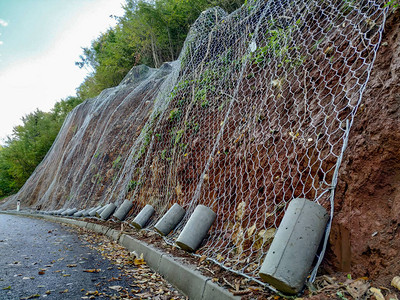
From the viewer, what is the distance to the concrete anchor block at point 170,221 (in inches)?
96.4

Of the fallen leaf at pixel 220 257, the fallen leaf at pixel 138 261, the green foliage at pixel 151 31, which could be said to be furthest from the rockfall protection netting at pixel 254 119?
the green foliage at pixel 151 31

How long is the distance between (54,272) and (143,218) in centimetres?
115

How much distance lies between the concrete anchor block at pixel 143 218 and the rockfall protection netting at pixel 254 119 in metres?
0.10

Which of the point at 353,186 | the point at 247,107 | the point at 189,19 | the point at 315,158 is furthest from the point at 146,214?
the point at 189,19

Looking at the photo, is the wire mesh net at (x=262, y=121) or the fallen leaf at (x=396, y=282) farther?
the wire mesh net at (x=262, y=121)

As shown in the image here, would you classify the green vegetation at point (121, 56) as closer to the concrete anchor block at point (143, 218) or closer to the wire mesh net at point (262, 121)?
the wire mesh net at point (262, 121)

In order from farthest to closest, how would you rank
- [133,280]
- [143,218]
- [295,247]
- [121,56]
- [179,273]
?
[121,56], [143,218], [133,280], [179,273], [295,247]

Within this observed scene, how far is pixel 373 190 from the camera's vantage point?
3.76ft

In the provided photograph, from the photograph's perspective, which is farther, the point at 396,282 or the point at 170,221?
the point at 170,221

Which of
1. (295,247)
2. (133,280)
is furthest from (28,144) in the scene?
(295,247)

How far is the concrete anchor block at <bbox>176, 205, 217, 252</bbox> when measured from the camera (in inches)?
77.3

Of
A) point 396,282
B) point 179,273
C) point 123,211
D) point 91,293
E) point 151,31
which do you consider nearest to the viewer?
point 396,282

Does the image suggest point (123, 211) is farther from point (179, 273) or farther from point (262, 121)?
point (262, 121)

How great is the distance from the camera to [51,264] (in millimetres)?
2201
